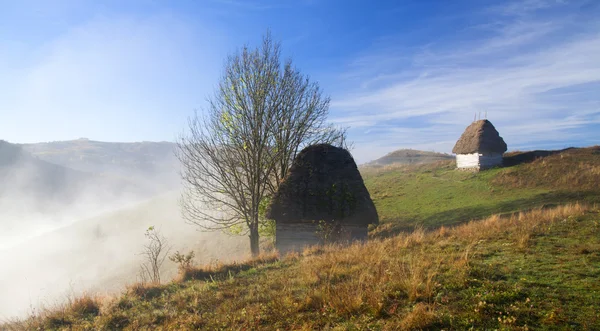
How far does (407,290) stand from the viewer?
554cm

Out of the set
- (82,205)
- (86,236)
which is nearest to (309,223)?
(86,236)

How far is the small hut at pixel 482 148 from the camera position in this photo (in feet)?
108

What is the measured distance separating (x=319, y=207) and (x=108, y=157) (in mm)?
186490

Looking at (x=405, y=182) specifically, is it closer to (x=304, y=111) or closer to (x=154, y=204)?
(x=304, y=111)

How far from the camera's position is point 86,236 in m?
39.6

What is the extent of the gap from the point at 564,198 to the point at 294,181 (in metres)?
16.6

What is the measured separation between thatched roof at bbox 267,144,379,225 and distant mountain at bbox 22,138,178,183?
130 m

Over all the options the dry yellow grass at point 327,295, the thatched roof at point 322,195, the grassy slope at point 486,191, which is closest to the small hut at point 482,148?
the grassy slope at point 486,191

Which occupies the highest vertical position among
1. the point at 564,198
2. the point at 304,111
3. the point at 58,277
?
the point at 304,111

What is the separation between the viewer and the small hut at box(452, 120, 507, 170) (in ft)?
108

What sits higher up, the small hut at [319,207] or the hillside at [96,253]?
the small hut at [319,207]

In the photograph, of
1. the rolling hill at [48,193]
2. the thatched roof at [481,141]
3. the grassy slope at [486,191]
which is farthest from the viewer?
the rolling hill at [48,193]

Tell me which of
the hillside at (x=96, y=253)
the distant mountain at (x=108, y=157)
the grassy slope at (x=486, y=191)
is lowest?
the hillside at (x=96, y=253)

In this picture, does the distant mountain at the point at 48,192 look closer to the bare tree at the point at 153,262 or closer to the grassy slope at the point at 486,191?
the bare tree at the point at 153,262
